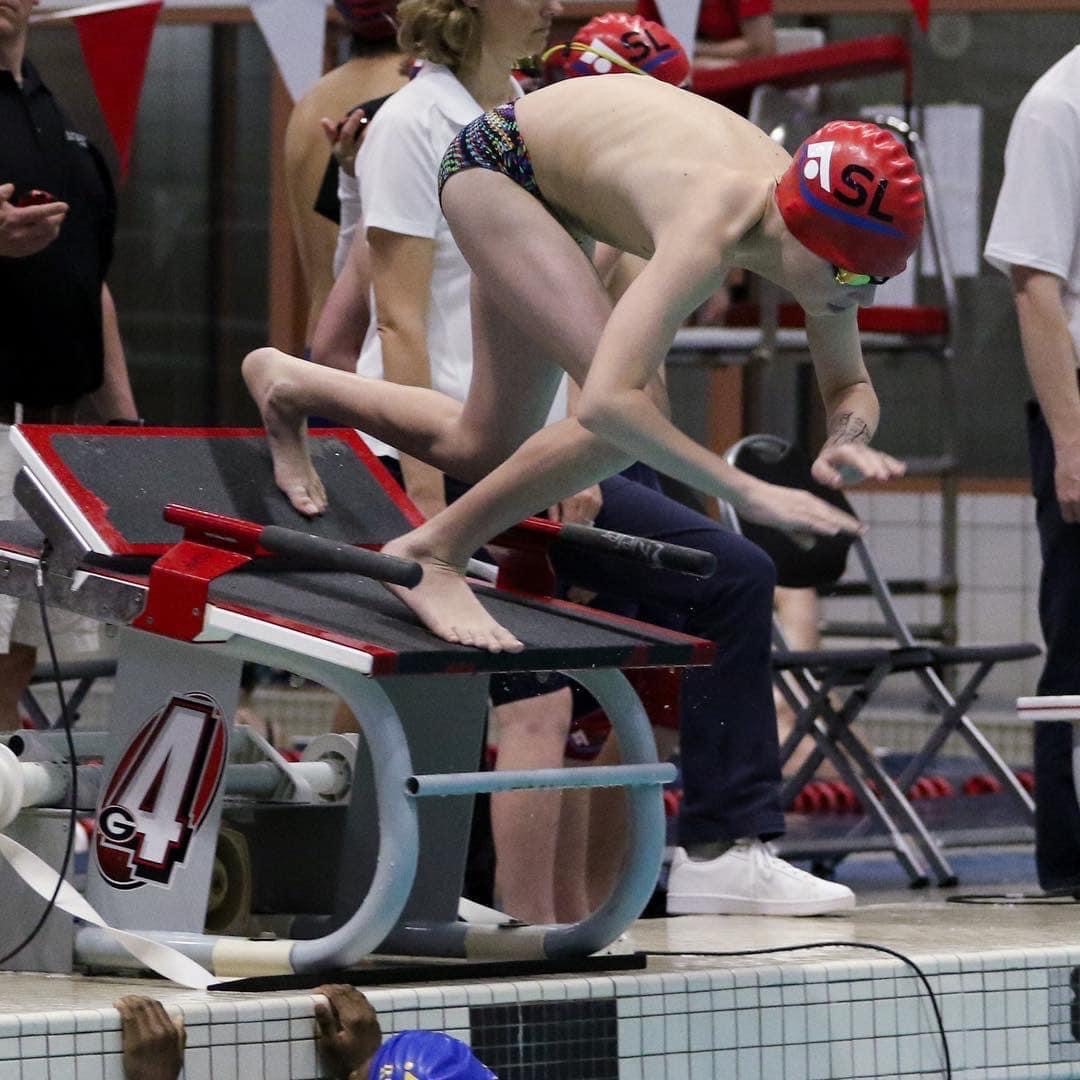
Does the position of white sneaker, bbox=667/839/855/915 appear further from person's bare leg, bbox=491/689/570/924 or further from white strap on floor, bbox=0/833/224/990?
white strap on floor, bbox=0/833/224/990

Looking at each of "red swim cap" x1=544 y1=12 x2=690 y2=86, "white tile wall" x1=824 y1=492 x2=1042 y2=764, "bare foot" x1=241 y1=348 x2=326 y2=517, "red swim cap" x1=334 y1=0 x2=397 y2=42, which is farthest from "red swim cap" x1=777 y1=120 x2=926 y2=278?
"white tile wall" x1=824 y1=492 x2=1042 y2=764

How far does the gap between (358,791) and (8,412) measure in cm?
140

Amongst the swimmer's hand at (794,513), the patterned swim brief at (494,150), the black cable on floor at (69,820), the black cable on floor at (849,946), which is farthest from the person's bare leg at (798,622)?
the swimmer's hand at (794,513)

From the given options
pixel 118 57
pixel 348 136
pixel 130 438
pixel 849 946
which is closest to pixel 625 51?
pixel 348 136

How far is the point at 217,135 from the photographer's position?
10.2m

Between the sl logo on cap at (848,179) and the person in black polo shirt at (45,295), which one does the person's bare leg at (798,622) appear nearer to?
the person in black polo shirt at (45,295)

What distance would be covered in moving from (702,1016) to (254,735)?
92 centimetres

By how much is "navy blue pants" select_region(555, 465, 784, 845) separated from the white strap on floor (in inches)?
41.1

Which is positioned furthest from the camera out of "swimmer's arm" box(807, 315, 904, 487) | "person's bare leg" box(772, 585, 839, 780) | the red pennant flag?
"person's bare leg" box(772, 585, 839, 780)

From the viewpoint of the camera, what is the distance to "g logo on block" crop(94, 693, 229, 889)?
3535 millimetres

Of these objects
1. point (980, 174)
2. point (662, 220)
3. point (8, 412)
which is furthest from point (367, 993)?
point (980, 174)

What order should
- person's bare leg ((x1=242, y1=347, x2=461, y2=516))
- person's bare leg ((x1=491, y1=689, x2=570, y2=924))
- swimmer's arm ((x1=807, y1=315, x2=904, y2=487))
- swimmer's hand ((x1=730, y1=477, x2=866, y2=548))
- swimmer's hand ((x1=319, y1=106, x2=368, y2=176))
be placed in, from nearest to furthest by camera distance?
swimmer's hand ((x1=730, y1=477, x2=866, y2=548)) → swimmer's arm ((x1=807, y1=315, x2=904, y2=487)) → person's bare leg ((x1=242, y1=347, x2=461, y2=516)) → person's bare leg ((x1=491, y1=689, x2=570, y2=924)) → swimmer's hand ((x1=319, y1=106, x2=368, y2=176))

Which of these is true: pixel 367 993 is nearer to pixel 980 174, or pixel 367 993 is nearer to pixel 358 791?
pixel 358 791

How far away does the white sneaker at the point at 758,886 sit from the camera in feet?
14.0
